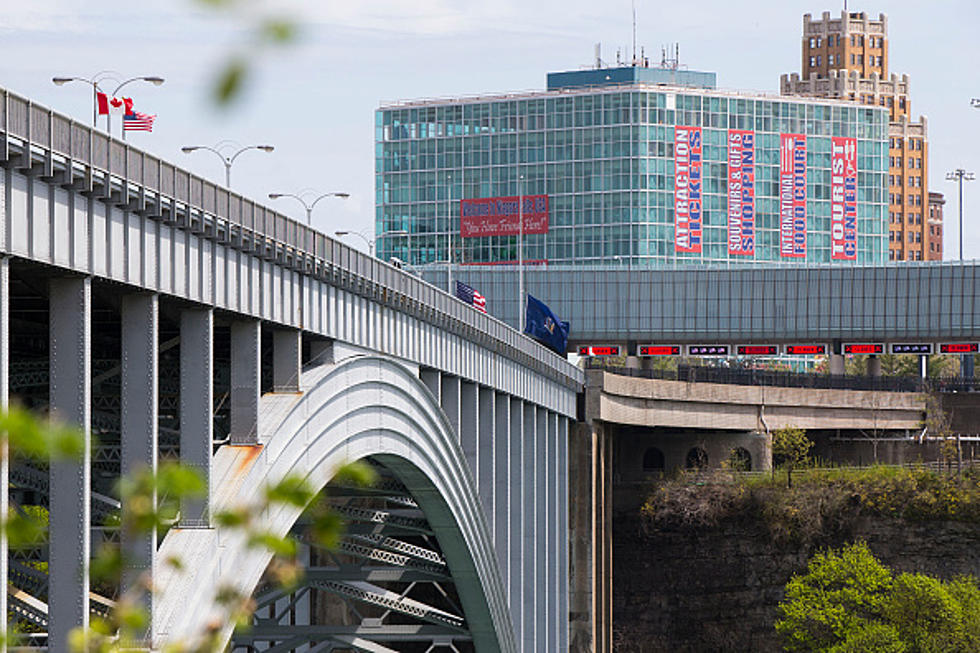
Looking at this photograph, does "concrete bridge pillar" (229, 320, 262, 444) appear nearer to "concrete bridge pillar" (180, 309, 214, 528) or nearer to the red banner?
"concrete bridge pillar" (180, 309, 214, 528)

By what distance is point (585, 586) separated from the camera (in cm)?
6016

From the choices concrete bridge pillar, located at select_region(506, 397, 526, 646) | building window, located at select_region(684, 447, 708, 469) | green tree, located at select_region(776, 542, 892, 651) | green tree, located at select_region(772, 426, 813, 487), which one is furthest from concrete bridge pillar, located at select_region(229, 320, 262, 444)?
building window, located at select_region(684, 447, 708, 469)

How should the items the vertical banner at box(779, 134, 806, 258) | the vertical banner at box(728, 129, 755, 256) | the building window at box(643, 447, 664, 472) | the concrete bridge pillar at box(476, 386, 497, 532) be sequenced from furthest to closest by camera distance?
the vertical banner at box(779, 134, 806, 258) → the vertical banner at box(728, 129, 755, 256) → the building window at box(643, 447, 664, 472) → the concrete bridge pillar at box(476, 386, 497, 532)

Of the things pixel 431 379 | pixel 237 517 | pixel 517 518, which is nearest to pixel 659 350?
pixel 517 518

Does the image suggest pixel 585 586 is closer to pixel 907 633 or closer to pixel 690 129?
pixel 907 633

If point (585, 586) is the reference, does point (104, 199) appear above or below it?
above

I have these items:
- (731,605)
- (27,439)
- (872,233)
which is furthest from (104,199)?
(872,233)

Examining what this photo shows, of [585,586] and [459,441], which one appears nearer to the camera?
[459,441]

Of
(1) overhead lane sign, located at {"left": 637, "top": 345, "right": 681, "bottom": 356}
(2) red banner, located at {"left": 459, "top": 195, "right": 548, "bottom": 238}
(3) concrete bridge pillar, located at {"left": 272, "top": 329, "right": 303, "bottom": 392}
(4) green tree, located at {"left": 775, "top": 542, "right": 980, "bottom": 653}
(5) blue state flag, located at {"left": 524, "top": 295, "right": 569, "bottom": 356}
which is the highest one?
(2) red banner, located at {"left": 459, "top": 195, "right": 548, "bottom": 238}

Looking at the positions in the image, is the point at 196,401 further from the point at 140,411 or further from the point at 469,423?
the point at 469,423

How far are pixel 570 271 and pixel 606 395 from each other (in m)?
34.5

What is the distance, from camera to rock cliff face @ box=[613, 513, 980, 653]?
67625 millimetres

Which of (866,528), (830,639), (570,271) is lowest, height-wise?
(830,639)

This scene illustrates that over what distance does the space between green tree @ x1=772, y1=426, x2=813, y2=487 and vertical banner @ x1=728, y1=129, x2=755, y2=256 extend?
85588 millimetres
